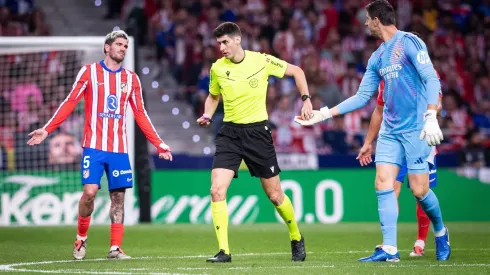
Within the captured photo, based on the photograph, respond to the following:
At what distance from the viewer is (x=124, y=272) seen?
8312mm

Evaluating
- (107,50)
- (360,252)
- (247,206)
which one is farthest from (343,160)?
(107,50)

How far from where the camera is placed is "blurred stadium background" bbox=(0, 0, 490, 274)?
17094 millimetres

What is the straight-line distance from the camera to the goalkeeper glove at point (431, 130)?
8406 millimetres

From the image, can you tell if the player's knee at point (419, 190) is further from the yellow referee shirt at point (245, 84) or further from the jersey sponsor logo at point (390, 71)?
the yellow referee shirt at point (245, 84)

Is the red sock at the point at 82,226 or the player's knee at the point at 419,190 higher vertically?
the player's knee at the point at 419,190

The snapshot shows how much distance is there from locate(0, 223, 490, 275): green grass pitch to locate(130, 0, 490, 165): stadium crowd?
12.0 feet

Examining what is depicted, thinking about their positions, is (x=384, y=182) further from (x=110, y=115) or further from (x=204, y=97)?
(x=204, y=97)

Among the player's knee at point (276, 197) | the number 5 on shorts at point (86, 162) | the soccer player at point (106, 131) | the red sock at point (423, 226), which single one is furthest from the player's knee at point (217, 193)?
the red sock at point (423, 226)

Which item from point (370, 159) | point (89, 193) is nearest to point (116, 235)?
point (89, 193)

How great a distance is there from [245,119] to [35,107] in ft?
27.8

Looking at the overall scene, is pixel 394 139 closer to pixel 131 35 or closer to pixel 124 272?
pixel 124 272

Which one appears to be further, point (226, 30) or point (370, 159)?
point (370, 159)

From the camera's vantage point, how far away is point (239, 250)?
11.3 metres

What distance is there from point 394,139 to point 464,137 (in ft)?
36.2
